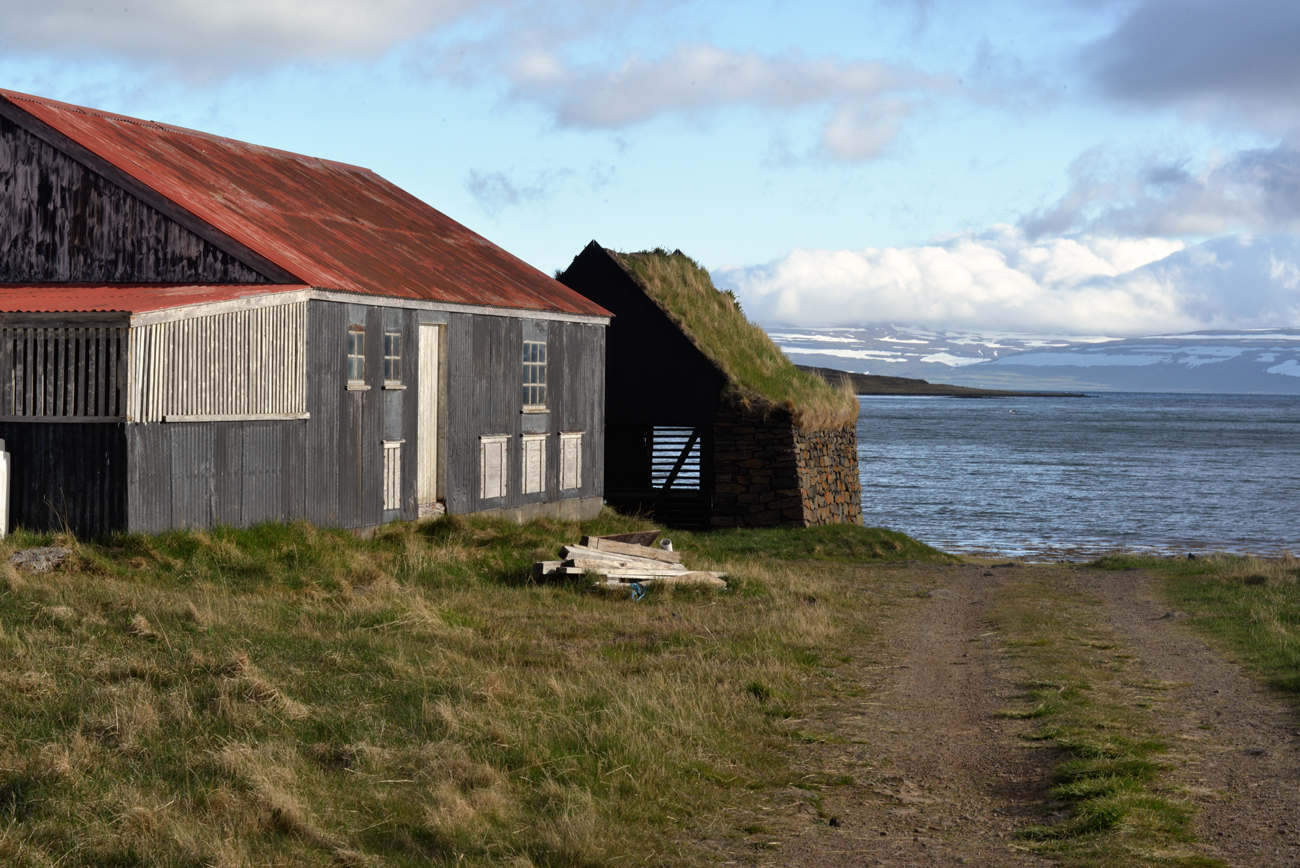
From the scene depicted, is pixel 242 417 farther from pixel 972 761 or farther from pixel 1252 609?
pixel 1252 609

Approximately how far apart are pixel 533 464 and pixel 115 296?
8471 mm

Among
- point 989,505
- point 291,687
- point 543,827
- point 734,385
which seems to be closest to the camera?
point 543,827

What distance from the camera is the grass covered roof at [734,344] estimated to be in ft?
90.4

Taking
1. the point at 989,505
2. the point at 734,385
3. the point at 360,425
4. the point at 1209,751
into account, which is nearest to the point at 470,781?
the point at 1209,751

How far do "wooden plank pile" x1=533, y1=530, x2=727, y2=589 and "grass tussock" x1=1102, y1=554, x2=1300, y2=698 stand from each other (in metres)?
5.72

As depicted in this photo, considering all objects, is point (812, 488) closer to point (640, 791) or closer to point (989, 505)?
point (989, 505)

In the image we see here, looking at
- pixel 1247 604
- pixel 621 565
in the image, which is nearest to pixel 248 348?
pixel 621 565

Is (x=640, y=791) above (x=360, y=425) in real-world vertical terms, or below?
below

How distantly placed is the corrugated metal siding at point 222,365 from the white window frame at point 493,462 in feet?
15.8

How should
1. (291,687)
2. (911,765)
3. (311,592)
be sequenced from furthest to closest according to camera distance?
(311,592) < (291,687) < (911,765)

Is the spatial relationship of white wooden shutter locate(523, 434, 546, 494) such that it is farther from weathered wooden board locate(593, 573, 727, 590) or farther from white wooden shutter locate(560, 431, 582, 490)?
weathered wooden board locate(593, 573, 727, 590)

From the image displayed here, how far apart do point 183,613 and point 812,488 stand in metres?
18.6

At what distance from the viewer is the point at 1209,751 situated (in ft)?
26.3

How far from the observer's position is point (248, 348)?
571 inches
